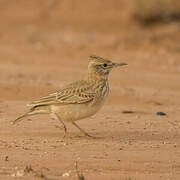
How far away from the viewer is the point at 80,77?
45.9 feet

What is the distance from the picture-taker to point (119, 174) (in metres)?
6.14

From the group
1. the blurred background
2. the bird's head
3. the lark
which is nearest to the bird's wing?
the lark

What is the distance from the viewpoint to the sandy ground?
655 centimetres

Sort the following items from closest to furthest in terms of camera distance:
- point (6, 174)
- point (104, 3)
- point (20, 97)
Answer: point (6, 174) → point (20, 97) → point (104, 3)

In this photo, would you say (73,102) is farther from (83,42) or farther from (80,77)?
(83,42)

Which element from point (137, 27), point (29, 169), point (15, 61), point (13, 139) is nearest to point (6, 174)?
point (29, 169)

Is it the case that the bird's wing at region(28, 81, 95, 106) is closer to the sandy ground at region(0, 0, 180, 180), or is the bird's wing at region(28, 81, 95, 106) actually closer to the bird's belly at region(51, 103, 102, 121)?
the bird's belly at region(51, 103, 102, 121)

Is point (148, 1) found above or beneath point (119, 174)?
above

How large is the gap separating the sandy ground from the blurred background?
0.03 m

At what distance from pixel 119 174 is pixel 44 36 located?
1533cm

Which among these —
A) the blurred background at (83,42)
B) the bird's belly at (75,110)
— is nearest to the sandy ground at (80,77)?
the blurred background at (83,42)

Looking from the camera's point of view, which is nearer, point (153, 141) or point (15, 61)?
point (153, 141)

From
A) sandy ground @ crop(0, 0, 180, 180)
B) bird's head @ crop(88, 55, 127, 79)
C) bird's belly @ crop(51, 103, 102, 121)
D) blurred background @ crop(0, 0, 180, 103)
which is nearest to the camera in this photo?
sandy ground @ crop(0, 0, 180, 180)

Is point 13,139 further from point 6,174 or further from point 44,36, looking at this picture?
point 44,36
